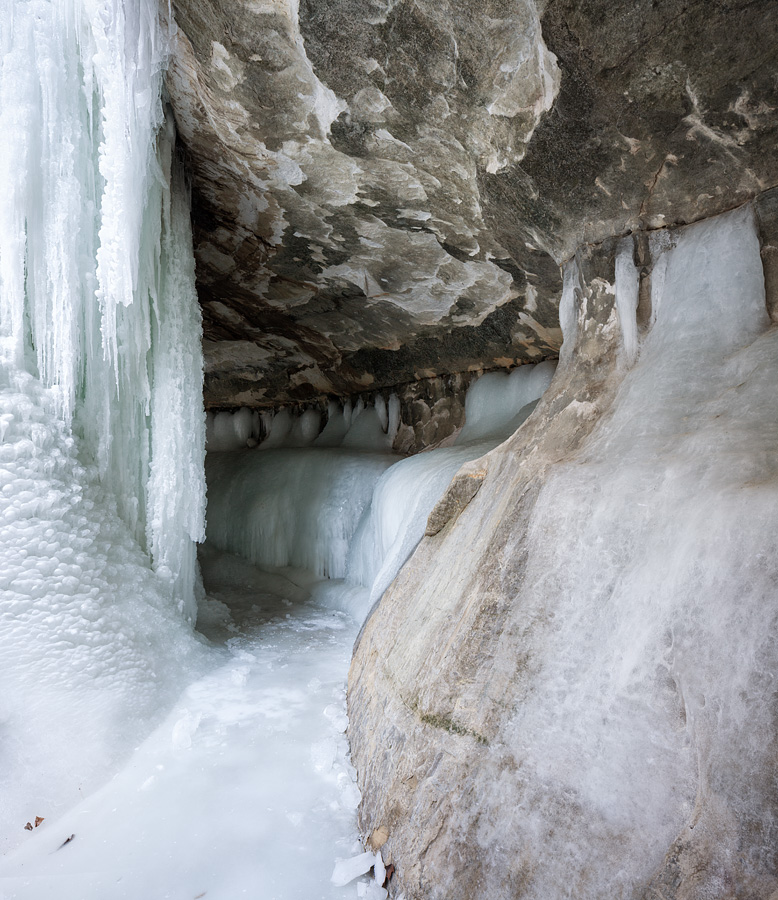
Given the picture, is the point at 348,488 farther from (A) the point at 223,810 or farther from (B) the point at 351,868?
(B) the point at 351,868

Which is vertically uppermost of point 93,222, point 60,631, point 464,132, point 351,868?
point 464,132

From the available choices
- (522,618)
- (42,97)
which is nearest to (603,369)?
(522,618)

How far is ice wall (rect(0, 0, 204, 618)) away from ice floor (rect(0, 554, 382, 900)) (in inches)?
34.9

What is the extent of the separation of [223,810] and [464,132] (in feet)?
9.01

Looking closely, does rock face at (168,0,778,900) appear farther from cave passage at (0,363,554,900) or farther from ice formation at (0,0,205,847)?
ice formation at (0,0,205,847)

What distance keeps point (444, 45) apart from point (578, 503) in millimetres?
1703

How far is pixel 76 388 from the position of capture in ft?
9.24

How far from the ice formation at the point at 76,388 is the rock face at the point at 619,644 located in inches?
44.3

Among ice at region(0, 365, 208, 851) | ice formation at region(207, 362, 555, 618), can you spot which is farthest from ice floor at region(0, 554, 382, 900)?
ice formation at region(207, 362, 555, 618)

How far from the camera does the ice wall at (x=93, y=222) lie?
244 centimetres

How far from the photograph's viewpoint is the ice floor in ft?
5.72

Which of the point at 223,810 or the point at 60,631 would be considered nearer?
the point at 223,810

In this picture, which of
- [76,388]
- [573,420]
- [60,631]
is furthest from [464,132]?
[60,631]

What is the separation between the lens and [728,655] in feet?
4.26
